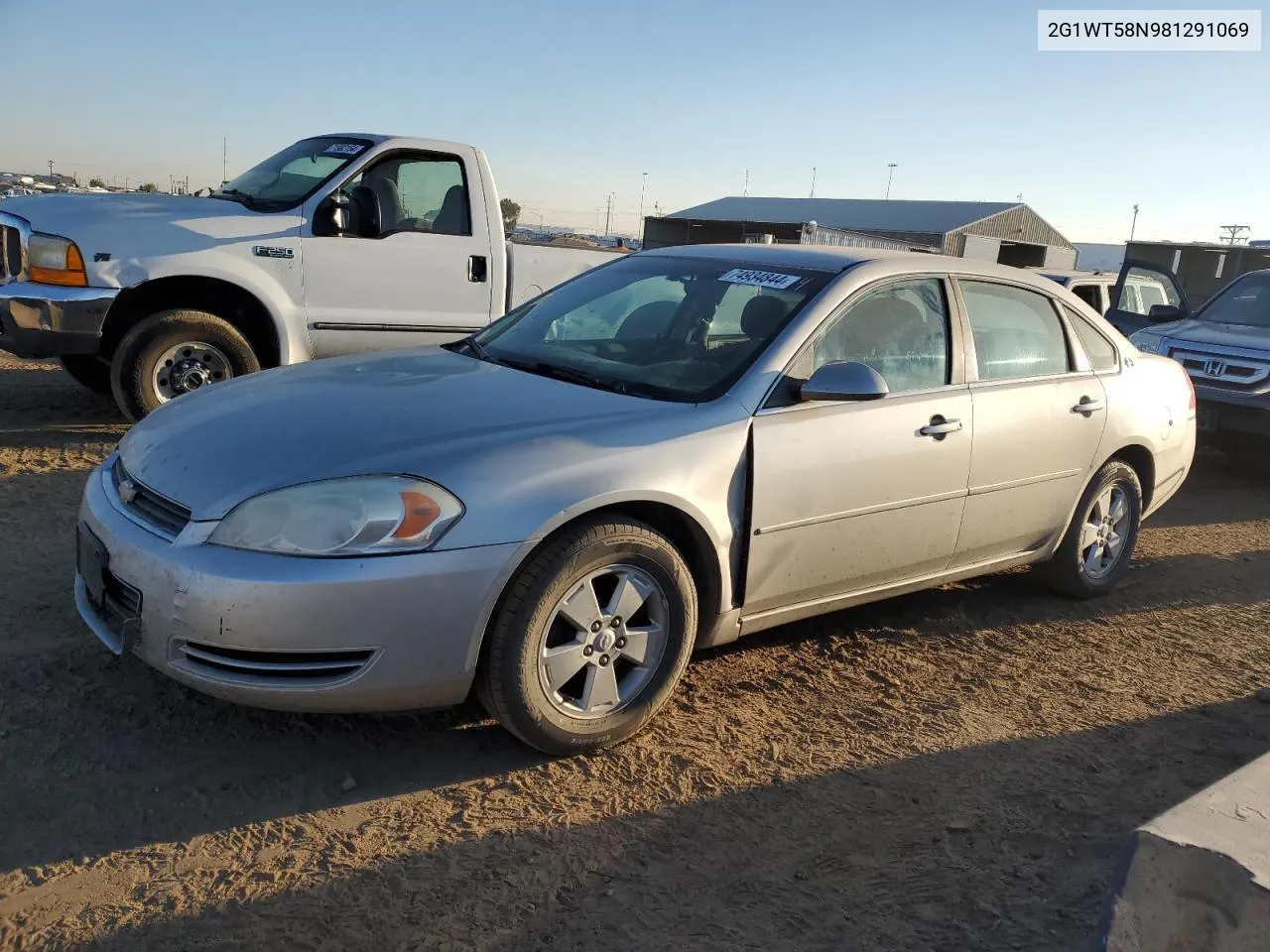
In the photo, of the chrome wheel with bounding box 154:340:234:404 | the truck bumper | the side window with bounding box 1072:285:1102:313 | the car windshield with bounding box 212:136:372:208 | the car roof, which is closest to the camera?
the car roof

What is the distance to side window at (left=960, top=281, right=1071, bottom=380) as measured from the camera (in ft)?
14.3

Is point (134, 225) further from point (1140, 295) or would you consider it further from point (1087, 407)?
point (1140, 295)

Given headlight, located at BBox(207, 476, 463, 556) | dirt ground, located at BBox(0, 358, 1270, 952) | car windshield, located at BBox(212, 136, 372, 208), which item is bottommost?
dirt ground, located at BBox(0, 358, 1270, 952)

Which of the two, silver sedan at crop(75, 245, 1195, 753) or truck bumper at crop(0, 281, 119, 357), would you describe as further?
truck bumper at crop(0, 281, 119, 357)

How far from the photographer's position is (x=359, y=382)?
12.1 feet

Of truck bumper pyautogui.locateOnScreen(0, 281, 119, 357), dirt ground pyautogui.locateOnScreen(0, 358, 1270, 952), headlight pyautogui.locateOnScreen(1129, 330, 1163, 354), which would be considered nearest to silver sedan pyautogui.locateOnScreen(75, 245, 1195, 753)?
dirt ground pyautogui.locateOnScreen(0, 358, 1270, 952)

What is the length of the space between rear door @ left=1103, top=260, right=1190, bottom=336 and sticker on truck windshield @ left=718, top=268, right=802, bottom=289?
272 inches

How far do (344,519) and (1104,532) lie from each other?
3869 mm

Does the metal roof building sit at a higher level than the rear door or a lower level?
higher

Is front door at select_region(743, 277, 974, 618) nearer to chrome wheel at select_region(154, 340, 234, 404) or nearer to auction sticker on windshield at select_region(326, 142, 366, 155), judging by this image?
chrome wheel at select_region(154, 340, 234, 404)

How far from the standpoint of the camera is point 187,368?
6.41m

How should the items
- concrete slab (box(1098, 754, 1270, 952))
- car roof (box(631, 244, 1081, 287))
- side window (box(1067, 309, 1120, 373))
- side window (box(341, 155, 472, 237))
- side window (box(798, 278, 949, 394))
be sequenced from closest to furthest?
concrete slab (box(1098, 754, 1270, 952)), side window (box(798, 278, 949, 394)), car roof (box(631, 244, 1081, 287)), side window (box(1067, 309, 1120, 373)), side window (box(341, 155, 472, 237))

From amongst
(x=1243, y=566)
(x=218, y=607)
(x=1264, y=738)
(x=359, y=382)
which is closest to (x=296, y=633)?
(x=218, y=607)

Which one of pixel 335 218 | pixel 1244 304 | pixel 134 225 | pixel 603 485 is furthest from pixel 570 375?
pixel 1244 304
